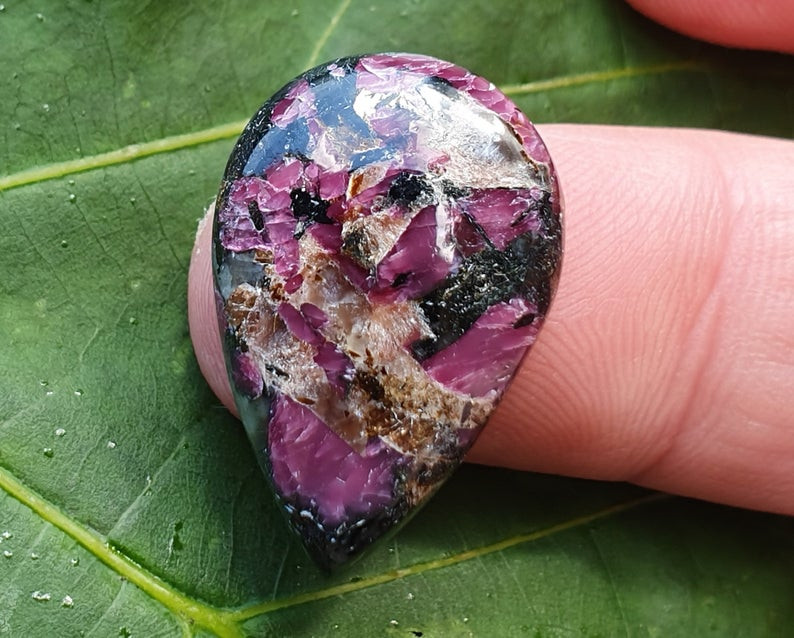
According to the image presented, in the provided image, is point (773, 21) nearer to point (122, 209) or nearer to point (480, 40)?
point (480, 40)

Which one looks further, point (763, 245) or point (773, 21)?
point (773, 21)

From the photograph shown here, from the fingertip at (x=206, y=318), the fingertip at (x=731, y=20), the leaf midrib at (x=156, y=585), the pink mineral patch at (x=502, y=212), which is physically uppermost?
the fingertip at (x=731, y=20)

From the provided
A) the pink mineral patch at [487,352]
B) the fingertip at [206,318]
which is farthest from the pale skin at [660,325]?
the pink mineral patch at [487,352]

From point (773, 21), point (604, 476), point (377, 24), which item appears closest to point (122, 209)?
point (377, 24)

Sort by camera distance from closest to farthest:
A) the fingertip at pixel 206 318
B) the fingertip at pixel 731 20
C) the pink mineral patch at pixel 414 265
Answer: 1. the pink mineral patch at pixel 414 265
2. the fingertip at pixel 206 318
3. the fingertip at pixel 731 20

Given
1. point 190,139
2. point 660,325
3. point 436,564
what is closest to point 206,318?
point 190,139

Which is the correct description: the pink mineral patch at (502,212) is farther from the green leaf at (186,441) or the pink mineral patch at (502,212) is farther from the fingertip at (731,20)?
the fingertip at (731,20)
